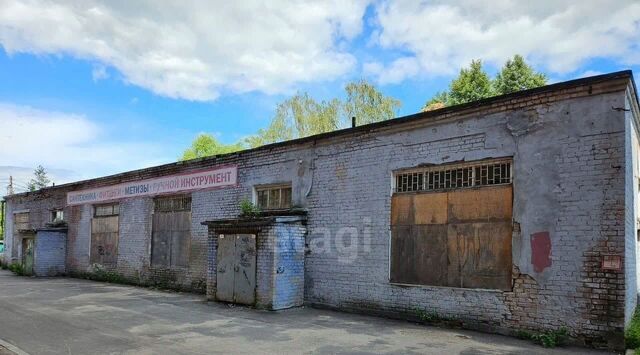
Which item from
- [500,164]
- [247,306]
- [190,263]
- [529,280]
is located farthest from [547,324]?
[190,263]

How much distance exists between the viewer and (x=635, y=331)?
23.4 feet

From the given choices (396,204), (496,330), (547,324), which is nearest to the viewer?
(547,324)

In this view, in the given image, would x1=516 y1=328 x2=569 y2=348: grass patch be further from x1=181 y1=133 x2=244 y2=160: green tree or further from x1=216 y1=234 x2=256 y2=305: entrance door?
x1=181 y1=133 x2=244 y2=160: green tree

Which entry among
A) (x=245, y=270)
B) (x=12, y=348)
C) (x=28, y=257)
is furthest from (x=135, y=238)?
(x=12, y=348)

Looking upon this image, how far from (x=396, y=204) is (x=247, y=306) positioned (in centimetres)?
416

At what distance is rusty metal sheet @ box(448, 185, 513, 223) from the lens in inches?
334

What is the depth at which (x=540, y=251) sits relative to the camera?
794 centimetres

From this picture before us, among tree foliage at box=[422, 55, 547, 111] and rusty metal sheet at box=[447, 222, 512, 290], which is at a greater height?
tree foliage at box=[422, 55, 547, 111]

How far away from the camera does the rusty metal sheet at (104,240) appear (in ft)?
59.2

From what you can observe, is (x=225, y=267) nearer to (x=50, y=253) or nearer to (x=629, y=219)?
(x=629, y=219)

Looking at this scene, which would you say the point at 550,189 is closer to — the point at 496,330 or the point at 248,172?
the point at 496,330

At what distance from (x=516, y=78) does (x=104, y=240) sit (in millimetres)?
22982

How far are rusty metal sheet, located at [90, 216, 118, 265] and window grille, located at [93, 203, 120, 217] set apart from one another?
0.16 meters

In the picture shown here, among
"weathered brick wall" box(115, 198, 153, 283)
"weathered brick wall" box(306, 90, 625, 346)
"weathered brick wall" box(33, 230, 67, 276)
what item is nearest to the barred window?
"weathered brick wall" box(306, 90, 625, 346)
